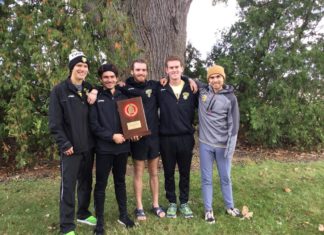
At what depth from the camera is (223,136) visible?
17.5 ft

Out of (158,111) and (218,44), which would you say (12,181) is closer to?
(158,111)

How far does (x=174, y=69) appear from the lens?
530cm

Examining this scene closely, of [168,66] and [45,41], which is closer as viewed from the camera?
[168,66]

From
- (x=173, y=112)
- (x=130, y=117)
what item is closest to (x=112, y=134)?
(x=130, y=117)

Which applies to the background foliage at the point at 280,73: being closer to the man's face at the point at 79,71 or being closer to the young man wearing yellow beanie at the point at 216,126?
the young man wearing yellow beanie at the point at 216,126

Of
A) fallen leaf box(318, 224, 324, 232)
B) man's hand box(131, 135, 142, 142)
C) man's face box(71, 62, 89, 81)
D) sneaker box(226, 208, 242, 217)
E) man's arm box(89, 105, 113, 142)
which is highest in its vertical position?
man's face box(71, 62, 89, 81)

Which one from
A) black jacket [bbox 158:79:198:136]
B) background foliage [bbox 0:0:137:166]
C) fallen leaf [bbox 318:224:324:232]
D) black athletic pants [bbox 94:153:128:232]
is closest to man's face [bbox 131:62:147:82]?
black jacket [bbox 158:79:198:136]

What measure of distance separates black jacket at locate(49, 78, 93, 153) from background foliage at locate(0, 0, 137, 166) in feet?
9.20

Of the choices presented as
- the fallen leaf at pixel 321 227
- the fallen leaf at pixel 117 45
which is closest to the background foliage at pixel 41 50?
the fallen leaf at pixel 117 45

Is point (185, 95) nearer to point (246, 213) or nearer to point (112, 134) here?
point (112, 134)

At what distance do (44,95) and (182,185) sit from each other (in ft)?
14.2

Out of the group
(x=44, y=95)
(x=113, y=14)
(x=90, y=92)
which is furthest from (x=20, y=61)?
(x=90, y=92)

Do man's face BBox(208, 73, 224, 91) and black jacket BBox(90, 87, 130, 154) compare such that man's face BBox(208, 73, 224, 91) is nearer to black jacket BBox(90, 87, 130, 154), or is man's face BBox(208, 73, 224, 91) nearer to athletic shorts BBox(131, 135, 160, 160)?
athletic shorts BBox(131, 135, 160, 160)

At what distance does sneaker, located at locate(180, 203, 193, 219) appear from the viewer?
5.59m
